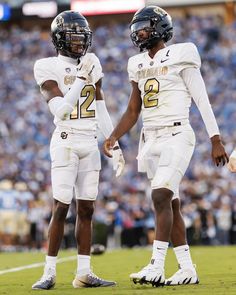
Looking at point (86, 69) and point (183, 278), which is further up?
point (86, 69)

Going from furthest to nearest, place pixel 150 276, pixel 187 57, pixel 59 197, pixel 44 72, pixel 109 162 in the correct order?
1. pixel 109 162
2. pixel 44 72
3. pixel 59 197
4. pixel 187 57
5. pixel 150 276

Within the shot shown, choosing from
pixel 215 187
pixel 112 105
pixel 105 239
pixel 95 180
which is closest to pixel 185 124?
pixel 95 180

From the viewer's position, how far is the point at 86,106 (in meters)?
6.72

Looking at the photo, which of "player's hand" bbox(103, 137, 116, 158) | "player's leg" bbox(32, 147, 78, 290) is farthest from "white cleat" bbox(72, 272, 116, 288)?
"player's hand" bbox(103, 137, 116, 158)

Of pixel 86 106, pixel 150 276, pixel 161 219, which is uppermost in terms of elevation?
pixel 86 106

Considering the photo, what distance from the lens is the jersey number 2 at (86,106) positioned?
21.9 ft

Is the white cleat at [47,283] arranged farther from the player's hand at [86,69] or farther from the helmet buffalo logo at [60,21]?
the helmet buffalo logo at [60,21]

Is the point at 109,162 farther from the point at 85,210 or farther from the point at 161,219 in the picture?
the point at 161,219

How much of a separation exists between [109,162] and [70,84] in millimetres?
14450

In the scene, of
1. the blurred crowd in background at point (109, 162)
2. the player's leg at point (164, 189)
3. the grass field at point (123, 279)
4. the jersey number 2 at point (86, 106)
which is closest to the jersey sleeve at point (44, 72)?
the jersey number 2 at point (86, 106)

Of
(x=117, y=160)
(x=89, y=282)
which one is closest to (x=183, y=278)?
(x=89, y=282)

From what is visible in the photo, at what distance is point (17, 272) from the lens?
8781 millimetres

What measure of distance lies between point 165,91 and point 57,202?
1.14 m

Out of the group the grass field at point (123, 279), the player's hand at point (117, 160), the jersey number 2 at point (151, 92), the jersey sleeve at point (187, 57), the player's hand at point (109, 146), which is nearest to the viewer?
the grass field at point (123, 279)
